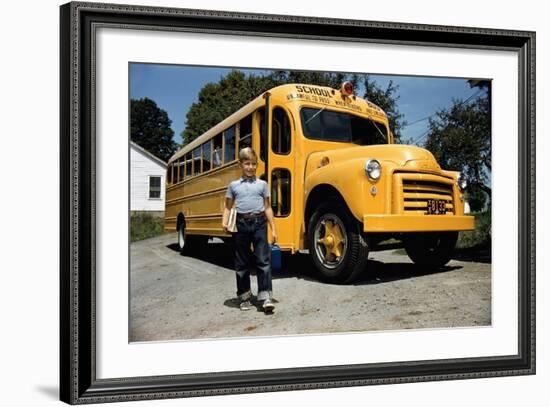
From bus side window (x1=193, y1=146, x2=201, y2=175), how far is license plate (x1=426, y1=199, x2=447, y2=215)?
1.71 meters

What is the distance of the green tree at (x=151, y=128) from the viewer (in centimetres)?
396

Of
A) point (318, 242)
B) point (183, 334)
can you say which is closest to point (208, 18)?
point (318, 242)

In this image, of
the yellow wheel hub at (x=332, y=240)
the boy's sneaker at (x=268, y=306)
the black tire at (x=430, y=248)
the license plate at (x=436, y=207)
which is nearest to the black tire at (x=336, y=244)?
the yellow wheel hub at (x=332, y=240)

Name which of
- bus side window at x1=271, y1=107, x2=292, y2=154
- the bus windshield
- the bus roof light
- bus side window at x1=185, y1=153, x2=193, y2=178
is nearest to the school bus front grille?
the bus windshield

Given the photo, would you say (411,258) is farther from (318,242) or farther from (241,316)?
(241,316)

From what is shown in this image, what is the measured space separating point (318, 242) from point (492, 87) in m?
1.78

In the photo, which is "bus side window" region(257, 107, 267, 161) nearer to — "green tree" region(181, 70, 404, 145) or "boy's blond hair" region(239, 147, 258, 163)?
"boy's blond hair" region(239, 147, 258, 163)

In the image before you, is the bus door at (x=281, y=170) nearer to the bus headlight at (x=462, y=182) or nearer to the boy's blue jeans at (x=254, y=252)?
the boy's blue jeans at (x=254, y=252)

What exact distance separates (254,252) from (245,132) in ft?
2.86

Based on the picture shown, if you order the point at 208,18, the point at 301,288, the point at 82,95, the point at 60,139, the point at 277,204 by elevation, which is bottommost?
the point at 301,288

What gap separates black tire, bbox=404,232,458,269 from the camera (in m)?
4.45

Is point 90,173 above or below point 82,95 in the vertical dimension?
below

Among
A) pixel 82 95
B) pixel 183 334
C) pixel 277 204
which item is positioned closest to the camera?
pixel 82 95

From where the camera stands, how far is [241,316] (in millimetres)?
4141
